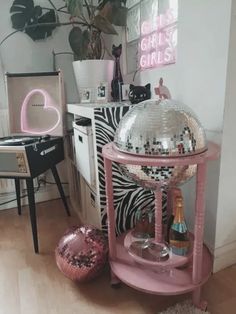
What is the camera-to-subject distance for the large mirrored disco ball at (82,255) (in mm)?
1104

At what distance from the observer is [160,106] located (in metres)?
0.90

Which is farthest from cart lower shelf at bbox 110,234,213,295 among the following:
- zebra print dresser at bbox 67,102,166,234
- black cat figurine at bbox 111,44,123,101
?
black cat figurine at bbox 111,44,123,101

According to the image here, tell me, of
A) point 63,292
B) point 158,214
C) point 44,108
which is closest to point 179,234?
point 158,214

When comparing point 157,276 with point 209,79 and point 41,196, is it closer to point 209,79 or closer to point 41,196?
point 209,79

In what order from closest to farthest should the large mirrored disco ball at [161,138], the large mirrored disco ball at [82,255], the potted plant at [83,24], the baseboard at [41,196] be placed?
1. the large mirrored disco ball at [161,138]
2. the large mirrored disco ball at [82,255]
3. the potted plant at [83,24]
4. the baseboard at [41,196]

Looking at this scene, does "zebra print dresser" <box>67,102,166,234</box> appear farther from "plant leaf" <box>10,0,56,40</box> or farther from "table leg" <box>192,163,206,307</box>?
"plant leaf" <box>10,0,56,40</box>

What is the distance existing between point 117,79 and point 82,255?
107cm

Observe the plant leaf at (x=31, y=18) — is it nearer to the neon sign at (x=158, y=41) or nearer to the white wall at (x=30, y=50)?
the white wall at (x=30, y=50)

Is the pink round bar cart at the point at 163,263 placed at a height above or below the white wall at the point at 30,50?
below

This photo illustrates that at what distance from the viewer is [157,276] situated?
104cm

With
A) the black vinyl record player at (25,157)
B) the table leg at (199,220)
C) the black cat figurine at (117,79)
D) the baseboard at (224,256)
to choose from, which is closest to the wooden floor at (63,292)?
the baseboard at (224,256)

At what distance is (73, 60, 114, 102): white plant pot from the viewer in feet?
5.10

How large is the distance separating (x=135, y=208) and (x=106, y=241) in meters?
0.25

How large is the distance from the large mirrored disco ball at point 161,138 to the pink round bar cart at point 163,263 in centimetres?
3
